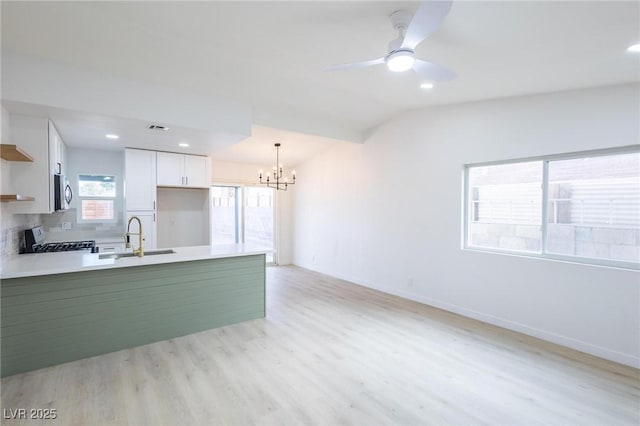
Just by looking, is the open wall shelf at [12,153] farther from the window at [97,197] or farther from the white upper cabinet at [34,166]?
the window at [97,197]

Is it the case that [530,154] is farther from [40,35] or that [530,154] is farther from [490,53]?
[40,35]

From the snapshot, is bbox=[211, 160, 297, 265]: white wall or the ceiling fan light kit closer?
the ceiling fan light kit

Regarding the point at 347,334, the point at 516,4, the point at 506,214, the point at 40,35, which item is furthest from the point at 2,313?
the point at 506,214

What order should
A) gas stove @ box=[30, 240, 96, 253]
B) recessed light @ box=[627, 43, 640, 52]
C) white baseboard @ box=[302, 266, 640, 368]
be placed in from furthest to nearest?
gas stove @ box=[30, 240, 96, 253] → white baseboard @ box=[302, 266, 640, 368] → recessed light @ box=[627, 43, 640, 52]

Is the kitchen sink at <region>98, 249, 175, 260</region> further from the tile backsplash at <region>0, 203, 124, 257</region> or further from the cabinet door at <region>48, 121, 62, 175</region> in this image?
the cabinet door at <region>48, 121, 62, 175</region>

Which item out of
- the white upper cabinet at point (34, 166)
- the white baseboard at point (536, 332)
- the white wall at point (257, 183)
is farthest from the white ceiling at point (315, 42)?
the white wall at point (257, 183)

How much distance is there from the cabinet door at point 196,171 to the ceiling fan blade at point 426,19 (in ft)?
14.5

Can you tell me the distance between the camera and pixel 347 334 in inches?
139

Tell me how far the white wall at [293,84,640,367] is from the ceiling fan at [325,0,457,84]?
1.82 metres

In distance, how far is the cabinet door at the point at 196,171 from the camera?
5371 mm

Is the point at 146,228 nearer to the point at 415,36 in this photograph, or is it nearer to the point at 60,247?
the point at 60,247

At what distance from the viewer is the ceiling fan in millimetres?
1660

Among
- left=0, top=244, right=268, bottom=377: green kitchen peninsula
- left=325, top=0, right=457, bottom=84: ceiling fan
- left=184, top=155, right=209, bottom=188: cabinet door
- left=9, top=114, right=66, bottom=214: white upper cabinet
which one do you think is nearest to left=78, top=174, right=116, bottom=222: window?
left=184, top=155, right=209, bottom=188: cabinet door

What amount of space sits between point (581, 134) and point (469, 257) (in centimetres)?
185
